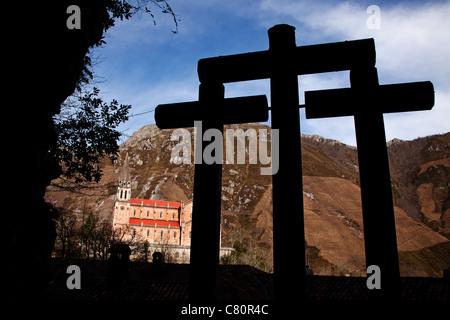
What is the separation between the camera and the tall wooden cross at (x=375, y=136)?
6.88 ft

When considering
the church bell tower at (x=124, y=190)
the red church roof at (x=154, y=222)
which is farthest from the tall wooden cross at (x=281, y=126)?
the church bell tower at (x=124, y=190)

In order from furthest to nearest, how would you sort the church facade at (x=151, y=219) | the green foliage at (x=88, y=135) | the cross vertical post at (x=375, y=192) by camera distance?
the church facade at (x=151, y=219), the green foliage at (x=88, y=135), the cross vertical post at (x=375, y=192)

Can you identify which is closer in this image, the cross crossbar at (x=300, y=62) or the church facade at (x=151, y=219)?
the cross crossbar at (x=300, y=62)

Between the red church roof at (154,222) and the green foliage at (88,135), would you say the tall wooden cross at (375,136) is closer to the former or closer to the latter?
the green foliage at (88,135)

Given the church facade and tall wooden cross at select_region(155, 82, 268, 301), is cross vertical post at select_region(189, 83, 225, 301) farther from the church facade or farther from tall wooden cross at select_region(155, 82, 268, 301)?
the church facade

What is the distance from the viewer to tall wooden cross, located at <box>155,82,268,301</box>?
2322 mm

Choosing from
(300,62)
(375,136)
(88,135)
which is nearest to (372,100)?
(375,136)

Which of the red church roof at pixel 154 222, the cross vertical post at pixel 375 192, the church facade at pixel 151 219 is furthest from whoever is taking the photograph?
the red church roof at pixel 154 222

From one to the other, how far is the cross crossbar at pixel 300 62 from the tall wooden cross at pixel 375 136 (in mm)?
131

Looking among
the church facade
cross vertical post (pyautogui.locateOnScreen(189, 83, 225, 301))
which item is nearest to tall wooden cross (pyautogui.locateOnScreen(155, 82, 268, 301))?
cross vertical post (pyautogui.locateOnScreen(189, 83, 225, 301))

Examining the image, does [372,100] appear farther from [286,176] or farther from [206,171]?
[206,171]

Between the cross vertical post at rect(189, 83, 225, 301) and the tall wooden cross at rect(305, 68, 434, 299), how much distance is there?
0.95m

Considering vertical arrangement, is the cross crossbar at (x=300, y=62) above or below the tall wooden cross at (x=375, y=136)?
above

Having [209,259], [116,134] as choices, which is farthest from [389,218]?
[116,134]
